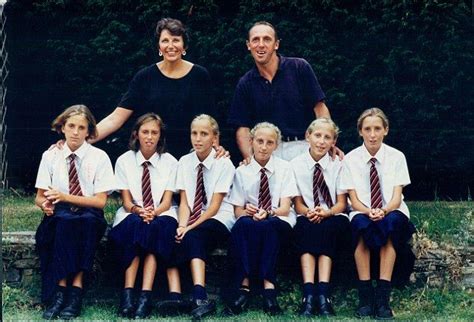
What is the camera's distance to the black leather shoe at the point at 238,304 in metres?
4.87

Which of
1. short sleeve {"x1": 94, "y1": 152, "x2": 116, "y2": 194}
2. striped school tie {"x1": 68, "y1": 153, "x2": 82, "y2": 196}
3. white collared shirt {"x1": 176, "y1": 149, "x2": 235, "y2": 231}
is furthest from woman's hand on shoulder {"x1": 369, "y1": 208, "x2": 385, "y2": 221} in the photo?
striped school tie {"x1": 68, "y1": 153, "x2": 82, "y2": 196}

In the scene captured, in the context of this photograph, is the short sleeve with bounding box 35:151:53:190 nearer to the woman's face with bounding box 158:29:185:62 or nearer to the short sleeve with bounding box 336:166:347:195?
the woman's face with bounding box 158:29:185:62

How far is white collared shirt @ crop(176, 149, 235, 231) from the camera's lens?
5117 mm

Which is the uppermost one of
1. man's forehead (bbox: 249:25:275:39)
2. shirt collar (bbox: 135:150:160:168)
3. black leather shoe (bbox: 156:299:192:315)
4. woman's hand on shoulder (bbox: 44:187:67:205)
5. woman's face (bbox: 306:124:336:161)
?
man's forehead (bbox: 249:25:275:39)

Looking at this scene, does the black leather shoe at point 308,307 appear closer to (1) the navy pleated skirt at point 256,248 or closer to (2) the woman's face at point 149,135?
(1) the navy pleated skirt at point 256,248

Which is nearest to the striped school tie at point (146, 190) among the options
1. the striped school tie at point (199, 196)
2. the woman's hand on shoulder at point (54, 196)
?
the striped school tie at point (199, 196)

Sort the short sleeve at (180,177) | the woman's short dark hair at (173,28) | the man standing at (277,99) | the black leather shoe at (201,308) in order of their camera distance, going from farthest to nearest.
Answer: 1. the man standing at (277,99)
2. the woman's short dark hair at (173,28)
3. the short sleeve at (180,177)
4. the black leather shoe at (201,308)

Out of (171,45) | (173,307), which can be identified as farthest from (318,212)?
(171,45)

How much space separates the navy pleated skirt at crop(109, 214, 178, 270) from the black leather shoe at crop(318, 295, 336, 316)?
0.85 metres

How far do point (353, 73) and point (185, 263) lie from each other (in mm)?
2332

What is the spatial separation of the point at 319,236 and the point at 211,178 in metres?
0.71

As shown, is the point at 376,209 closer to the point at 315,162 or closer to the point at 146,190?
the point at 315,162

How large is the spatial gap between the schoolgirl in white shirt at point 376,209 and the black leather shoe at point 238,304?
24.4 inches

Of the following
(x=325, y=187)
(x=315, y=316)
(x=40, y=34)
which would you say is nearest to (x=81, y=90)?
(x=40, y=34)
